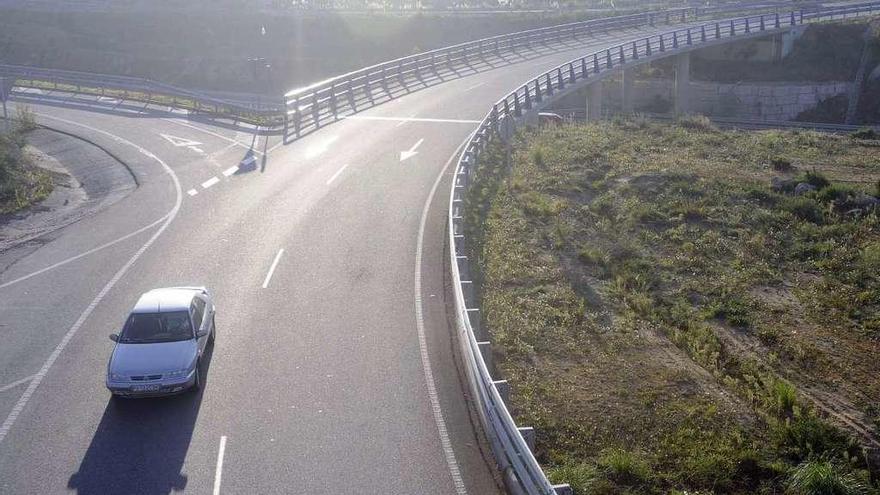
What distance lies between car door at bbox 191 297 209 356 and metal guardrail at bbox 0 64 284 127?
22981 mm

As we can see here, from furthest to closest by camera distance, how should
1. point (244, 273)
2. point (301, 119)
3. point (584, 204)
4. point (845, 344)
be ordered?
point (301, 119), point (584, 204), point (244, 273), point (845, 344)

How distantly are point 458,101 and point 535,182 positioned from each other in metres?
13.8

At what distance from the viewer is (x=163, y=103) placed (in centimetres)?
4491

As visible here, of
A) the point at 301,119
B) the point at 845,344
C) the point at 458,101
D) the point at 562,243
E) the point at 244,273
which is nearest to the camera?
the point at 845,344

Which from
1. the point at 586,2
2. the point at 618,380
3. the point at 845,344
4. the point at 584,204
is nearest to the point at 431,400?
the point at 618,380

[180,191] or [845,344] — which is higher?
[180,191]

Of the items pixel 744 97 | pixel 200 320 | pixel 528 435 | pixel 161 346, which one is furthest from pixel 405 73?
pixel 528 435

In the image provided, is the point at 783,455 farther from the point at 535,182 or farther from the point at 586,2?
the point at 586,2

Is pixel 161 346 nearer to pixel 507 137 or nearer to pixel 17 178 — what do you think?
pixel 507 137

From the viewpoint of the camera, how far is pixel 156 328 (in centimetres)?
1514

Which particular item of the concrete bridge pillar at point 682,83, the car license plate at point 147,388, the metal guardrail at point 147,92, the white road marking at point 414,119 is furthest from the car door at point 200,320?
the concrete bridge pillar at point 682,83

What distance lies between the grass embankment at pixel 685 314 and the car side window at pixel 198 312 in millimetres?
5314

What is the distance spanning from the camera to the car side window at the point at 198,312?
51.0 ft

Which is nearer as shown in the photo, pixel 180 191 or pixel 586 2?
pixel 180 191
